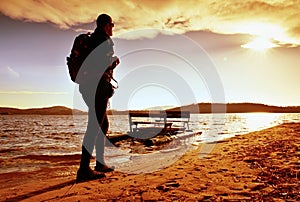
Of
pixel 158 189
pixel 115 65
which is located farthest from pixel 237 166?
pixel 115 65

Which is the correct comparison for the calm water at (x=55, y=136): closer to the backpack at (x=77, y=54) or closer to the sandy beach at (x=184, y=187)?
the sandy beach at (x=184, y=187)

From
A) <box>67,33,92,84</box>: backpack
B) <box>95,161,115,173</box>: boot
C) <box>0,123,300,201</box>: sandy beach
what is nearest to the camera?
<box>0,123,300,201</box>: sandy beach

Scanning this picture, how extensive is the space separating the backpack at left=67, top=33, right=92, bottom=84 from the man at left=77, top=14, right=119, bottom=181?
0.09m

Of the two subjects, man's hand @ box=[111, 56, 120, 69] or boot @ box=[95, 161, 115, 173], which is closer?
man's hand @ box=[111, 56, 120, 69]

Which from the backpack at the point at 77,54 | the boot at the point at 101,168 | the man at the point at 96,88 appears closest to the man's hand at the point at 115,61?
the man at the point at 96,88

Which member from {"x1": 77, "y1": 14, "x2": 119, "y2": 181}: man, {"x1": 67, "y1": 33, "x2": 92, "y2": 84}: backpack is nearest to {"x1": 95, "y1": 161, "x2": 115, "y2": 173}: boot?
{"x1": 77, "y1": 14, "x2": 119, "y2": 181}: man

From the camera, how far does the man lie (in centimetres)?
400

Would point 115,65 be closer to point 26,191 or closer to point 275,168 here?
point 26,191

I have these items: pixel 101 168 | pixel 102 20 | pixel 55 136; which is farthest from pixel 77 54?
pixel 55 136

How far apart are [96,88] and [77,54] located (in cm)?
67

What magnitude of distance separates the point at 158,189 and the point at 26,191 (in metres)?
2.06

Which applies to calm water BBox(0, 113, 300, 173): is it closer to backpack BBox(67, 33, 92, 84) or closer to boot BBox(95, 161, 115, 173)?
boot BBox(95, 161, 115, 173)

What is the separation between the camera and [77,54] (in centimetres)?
392

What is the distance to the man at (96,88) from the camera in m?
4.00
